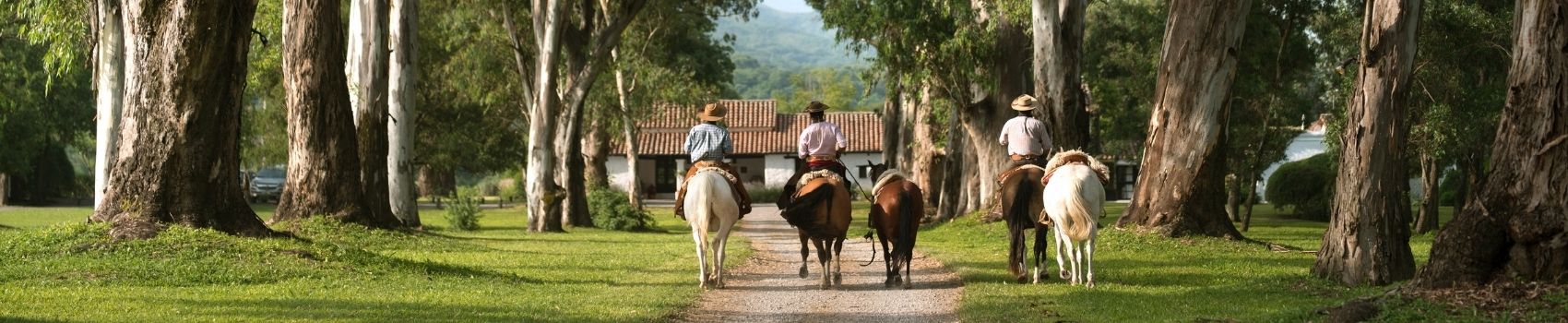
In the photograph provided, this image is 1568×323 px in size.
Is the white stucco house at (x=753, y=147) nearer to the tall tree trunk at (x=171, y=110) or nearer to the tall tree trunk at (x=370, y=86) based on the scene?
the tall tree trunk at (x=370, y=86)

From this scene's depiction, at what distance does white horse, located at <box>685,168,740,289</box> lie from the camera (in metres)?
14.1

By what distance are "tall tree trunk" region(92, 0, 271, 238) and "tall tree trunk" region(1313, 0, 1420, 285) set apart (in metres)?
10.4

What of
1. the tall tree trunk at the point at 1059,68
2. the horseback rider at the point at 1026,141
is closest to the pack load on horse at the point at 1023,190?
the horseback rider at the point at 1026,141

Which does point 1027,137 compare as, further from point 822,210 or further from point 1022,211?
point 822,210

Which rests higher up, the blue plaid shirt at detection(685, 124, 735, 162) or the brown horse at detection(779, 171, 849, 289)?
the blue plaid shirt at detection(685, 124, 735, 162)

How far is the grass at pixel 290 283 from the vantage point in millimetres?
11281

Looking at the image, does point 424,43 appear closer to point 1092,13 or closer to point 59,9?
point 1092,13

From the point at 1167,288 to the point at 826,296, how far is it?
3.03 m

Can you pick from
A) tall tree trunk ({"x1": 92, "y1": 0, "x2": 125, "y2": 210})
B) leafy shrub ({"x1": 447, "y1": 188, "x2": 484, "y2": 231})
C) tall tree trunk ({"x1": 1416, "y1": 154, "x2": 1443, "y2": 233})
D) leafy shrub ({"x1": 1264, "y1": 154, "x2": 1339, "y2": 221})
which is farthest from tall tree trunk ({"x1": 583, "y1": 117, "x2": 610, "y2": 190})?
tall tree trunk ({"x1": 92, "y1": 0, "x2": 125, "y2": 210})

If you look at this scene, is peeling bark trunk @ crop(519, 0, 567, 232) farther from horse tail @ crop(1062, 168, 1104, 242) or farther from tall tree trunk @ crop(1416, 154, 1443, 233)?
horse tail @ crop(1062, 168, 1104, 242)

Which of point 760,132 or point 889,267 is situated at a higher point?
point 760,132

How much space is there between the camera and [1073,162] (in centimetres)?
1421

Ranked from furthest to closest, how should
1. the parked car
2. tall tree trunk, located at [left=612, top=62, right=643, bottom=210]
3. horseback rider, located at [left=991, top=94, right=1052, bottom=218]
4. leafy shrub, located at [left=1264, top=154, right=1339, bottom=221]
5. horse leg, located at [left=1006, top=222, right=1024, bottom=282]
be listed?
1. the parked car
2. tall tree trunk, located at [left=612, top=62, right=643, bottom=210]
3. leafy shrub, located at [left=1264, top=154, right=1339, bottom=221]
4. horseback rider, located at [left=991, top=94, right=1052, bottom=218]
5. horse leg, located at [left=1006, top=222, right=1024, bottom=282]

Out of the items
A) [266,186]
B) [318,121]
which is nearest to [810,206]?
[318,121]
